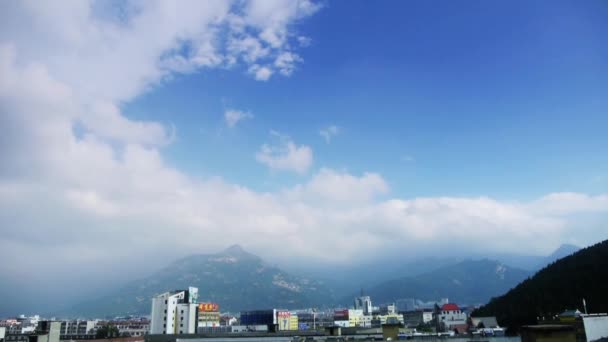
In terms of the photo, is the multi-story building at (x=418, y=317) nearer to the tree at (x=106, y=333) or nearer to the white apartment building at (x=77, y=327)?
the tree at (x=106, y=333)

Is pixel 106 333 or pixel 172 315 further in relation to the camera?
pixel 172 315

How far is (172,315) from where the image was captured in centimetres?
8794

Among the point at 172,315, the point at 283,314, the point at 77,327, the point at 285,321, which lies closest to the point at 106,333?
the point at 172,315

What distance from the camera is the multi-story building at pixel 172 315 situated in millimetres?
86375

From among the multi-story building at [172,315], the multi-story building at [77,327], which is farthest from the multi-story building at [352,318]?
the multi-story building at [77,327]

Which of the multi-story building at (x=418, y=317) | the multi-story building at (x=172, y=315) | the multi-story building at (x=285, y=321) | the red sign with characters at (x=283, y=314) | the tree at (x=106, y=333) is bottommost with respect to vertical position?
the multi-story building at (x=418, y=317)

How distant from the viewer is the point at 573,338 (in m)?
11.3

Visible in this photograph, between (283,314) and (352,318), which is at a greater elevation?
(283,314)

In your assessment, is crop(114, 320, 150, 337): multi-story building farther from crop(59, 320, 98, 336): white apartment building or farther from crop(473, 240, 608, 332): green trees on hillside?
crop(473, 240, 608, 332): green trees on hillside

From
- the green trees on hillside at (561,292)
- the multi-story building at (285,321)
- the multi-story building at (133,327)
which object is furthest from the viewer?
the multi-story building at (285,321)

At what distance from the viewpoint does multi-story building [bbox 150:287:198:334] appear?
86375 mm

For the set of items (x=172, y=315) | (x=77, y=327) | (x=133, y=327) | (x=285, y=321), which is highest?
(x=172, y=315)

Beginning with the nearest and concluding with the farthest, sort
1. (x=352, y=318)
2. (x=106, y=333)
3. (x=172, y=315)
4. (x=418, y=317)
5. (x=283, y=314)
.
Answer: (x=106, y=333)
(x=172, y=315)
(x=283, y=314)
(x=352, y=318)
(x=418, y=317)

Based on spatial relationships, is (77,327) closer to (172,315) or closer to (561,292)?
(172,315)
